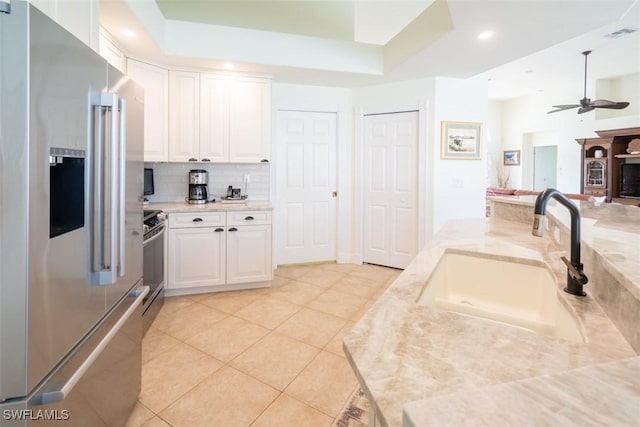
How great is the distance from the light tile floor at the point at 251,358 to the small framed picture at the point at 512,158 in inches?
292

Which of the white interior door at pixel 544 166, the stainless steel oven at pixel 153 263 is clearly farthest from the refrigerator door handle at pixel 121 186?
the white interior door at pixel 544 166

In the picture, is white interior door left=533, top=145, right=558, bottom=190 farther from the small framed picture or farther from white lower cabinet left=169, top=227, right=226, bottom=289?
white lower cabinet left=169, top=227, right=226, bottom=289

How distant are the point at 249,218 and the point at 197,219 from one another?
51cm

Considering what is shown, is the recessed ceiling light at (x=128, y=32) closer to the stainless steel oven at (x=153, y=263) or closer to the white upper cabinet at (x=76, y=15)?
the white upper cabinet at (x=76, y=15)

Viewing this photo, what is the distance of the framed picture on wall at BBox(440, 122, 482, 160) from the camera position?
390 cm

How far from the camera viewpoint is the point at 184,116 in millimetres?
3395

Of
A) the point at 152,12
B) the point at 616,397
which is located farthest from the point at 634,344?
the point at 152,12

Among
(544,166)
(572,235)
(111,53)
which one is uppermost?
(111,53)

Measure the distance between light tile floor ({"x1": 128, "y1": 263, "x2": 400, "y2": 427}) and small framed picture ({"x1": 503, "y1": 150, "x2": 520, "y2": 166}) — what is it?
7417 mm

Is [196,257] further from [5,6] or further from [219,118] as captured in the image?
[5,6]

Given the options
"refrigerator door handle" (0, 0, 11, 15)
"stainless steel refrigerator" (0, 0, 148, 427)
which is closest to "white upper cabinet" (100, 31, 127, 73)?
"stainless steel refrigerator" (0, 0, 148, 427)

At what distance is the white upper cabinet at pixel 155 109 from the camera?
317cm

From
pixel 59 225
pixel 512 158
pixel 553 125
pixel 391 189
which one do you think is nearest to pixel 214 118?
pixel 391 189

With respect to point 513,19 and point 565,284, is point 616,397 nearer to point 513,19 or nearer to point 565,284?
point 565,284
